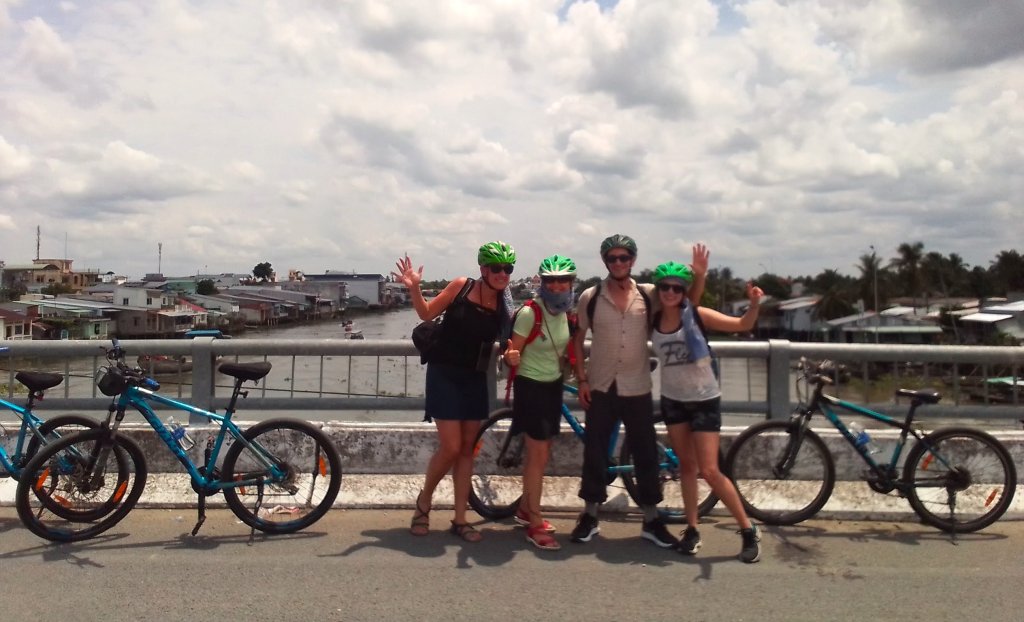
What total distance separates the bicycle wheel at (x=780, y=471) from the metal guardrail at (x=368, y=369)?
0.86 meters

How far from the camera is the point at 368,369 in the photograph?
271 inches

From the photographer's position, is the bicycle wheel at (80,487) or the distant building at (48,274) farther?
the distant building at (48,274)

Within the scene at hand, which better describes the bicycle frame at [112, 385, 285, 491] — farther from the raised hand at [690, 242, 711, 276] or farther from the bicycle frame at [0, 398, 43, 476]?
the raised hand at [690, 242, 711, 276]

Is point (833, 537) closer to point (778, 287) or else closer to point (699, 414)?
point (699, 414)

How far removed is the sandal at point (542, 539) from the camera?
5.17 m

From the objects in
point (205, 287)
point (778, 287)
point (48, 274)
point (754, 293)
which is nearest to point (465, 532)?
point (754, 293)

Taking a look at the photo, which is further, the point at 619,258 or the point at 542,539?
the point at 542,539

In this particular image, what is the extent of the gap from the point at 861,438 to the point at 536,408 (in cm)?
239

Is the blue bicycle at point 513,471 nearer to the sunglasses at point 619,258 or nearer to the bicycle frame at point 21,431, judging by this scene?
the sunglasses at point 619,258

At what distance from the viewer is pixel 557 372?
5.27m

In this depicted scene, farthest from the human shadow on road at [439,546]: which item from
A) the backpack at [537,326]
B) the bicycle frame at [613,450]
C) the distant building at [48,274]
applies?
the distant building at [48,274]

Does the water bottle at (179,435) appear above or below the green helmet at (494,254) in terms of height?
below

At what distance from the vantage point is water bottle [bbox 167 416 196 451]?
5.50m

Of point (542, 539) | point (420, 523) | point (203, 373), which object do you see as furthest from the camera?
point (203, 373)
